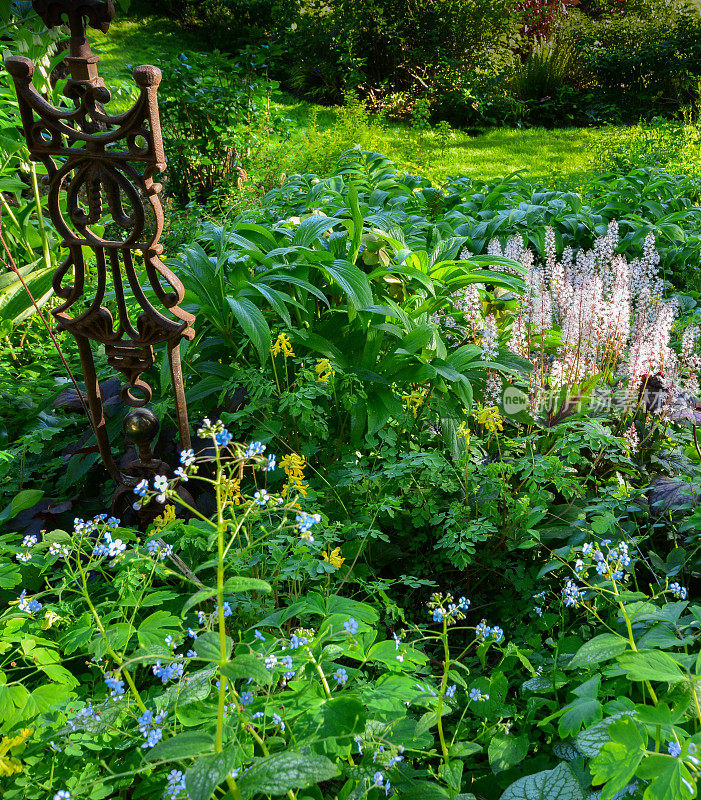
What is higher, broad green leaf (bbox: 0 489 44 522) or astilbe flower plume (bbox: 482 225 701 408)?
astilbe flower plume (bbox: 482 225 701 408)

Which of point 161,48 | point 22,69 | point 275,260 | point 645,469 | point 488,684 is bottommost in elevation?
point 488,684

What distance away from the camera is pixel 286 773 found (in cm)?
95

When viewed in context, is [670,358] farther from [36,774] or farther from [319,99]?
[319,99]

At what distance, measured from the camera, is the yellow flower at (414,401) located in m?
2.19

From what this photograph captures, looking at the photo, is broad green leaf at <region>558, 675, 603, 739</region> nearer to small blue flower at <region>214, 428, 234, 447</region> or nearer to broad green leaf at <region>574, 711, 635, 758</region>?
broad green leaf at <region>574, 711, 635, 758</region>

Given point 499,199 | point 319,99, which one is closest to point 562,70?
point 319,99

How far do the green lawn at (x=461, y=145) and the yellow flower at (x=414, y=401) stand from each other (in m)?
3.91

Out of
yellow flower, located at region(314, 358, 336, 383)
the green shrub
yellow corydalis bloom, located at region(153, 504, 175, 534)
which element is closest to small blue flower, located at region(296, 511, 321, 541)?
yellow corydalis bloom, located at region(153, 504, 175, 534)

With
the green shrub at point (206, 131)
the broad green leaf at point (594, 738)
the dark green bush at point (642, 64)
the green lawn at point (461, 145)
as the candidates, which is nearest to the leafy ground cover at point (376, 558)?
the broad green leaf at point (594, 738)

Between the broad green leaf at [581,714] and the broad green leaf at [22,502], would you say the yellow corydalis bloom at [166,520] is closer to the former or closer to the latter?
the broad green leaf at [22,502]

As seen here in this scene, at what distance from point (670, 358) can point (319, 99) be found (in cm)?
905

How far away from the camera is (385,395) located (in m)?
2.23

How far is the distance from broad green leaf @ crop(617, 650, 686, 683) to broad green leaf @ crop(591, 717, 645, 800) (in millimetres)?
87

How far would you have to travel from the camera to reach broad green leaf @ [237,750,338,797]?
0.93m
